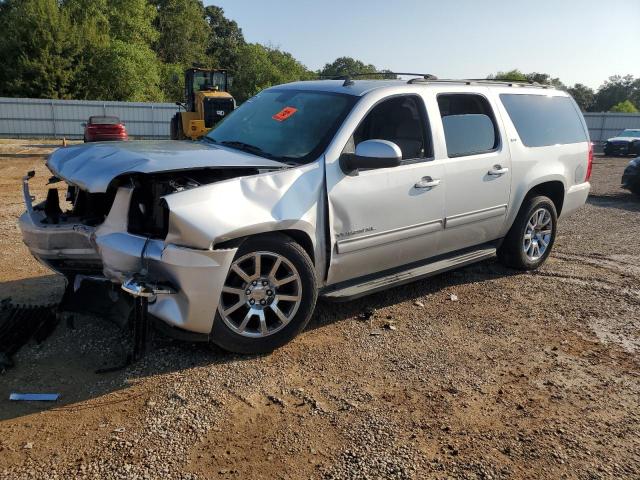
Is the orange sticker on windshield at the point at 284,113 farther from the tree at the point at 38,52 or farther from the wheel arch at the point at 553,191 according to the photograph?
the tree at the point at 38,52

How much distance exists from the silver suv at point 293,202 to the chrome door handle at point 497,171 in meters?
0.02

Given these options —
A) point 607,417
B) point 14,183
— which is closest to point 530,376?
point 607,417

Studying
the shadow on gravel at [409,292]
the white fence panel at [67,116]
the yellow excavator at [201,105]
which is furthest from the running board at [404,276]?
the white fence panel at [67,116]

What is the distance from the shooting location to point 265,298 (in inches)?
147

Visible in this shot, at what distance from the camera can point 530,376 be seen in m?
3.74

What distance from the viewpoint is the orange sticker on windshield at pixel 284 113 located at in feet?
14.9

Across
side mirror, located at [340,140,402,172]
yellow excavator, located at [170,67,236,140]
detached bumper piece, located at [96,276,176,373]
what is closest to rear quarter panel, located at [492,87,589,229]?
side mirror, located at [340,140,402,172]

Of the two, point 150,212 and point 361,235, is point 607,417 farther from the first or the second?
point 150,212

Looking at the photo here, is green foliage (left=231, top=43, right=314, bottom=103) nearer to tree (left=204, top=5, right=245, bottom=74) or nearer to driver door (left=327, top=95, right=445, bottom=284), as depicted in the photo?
tree (left=204, top=5, right=245, bottom=74)

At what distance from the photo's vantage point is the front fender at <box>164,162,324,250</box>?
3266 millimetres

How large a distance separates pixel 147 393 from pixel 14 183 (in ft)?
34.7

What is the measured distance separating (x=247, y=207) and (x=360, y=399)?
1388 mm

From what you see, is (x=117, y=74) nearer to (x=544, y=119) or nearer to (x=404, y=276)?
(x=544, y=119)

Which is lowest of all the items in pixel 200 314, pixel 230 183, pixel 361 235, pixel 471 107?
pixel 200 314
